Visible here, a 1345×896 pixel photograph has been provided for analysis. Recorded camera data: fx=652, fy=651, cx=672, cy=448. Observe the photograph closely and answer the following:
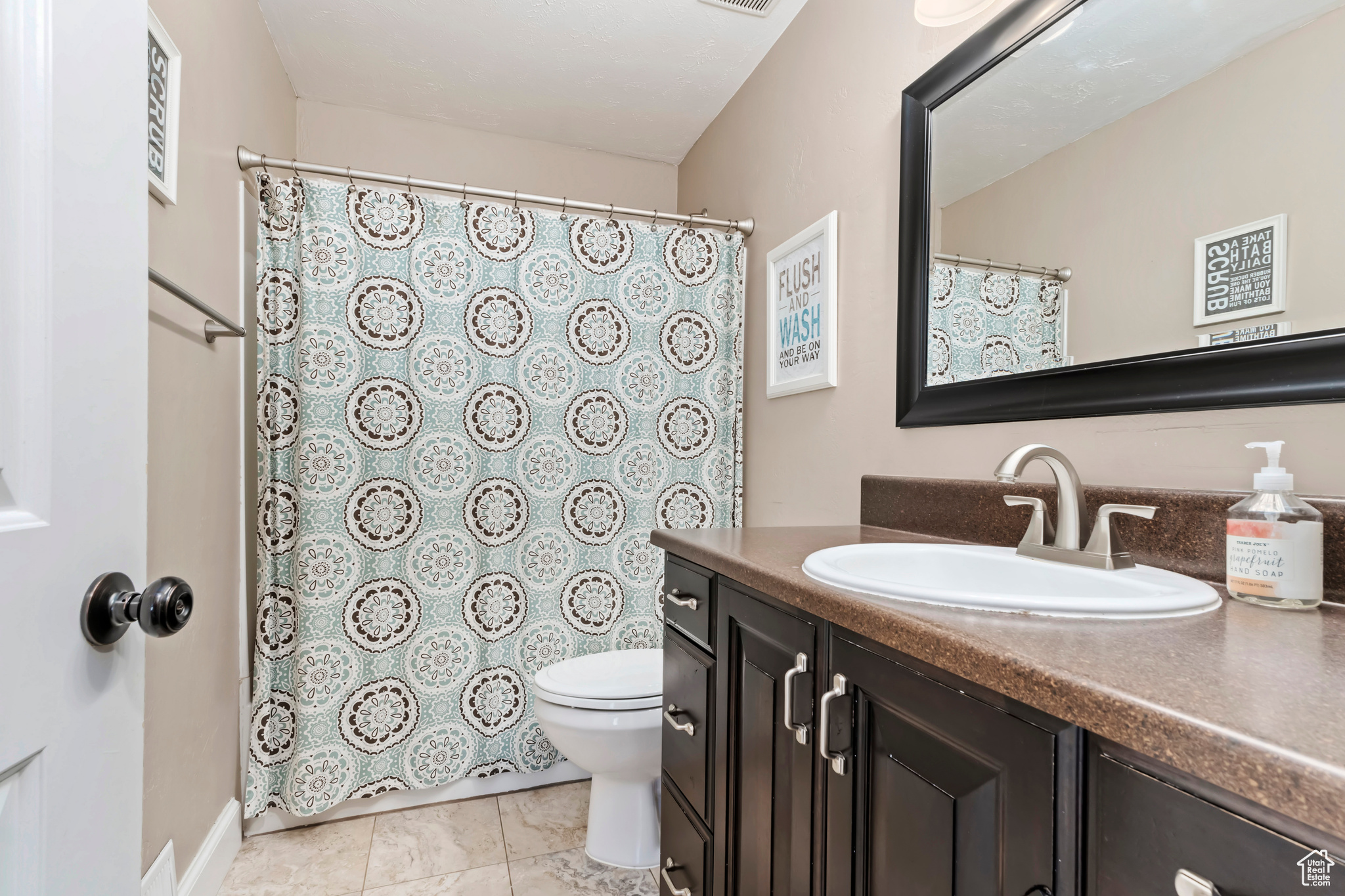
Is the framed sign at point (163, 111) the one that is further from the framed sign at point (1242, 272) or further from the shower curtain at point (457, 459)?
the framed sign at point (1242, 272)

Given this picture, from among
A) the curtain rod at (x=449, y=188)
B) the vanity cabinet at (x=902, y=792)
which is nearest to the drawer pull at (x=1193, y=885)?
the vanity cabinet at (x=902, y=792)

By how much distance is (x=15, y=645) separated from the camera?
1.44 ft

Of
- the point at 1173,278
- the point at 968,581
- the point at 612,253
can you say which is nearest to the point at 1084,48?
the point at 1173,278

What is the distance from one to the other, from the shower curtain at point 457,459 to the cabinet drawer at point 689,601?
2.69 feet

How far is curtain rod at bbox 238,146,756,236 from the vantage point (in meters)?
1.79

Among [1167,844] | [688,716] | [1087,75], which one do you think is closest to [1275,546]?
[1167,844]

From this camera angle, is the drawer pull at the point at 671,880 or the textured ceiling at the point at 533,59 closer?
the drawer pull at the point at 671,880

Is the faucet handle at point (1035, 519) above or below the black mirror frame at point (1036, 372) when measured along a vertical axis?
below

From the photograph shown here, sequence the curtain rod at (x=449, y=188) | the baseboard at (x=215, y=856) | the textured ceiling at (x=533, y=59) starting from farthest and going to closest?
the textured ceiling at (x=533, y=59), the curtain rod at (x=449, y=188), the baseboard at (x=215, y=856)

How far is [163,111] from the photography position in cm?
130

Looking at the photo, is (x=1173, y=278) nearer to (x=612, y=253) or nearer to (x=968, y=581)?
(x=968, y=581)

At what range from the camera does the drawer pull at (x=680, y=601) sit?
1.20m

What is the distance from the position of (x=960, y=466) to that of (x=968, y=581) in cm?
33

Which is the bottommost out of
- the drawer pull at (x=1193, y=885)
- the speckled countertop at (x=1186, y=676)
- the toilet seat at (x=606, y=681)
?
the toilet seat at (x=606, y=681)
